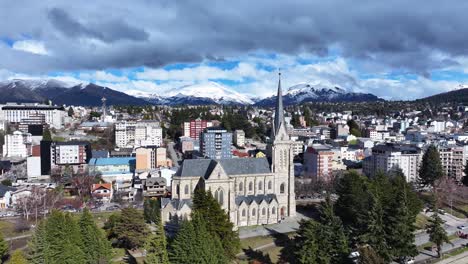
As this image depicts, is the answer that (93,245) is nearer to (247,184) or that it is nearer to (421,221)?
(247,184)

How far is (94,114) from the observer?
17100 cm

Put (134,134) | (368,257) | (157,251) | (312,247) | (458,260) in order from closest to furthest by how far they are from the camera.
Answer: (157,251) → (368,257) → (312,247) → (458,260) → (134,134)

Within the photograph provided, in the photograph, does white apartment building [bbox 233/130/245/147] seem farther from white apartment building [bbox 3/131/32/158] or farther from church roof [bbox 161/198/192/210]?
church roof [bbox 161/198/192/210]

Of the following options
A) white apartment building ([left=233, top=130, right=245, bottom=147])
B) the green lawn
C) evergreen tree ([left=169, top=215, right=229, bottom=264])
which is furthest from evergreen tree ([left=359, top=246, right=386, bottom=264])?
white apartment building ([left=233, top=130, right=245, bottom=147])

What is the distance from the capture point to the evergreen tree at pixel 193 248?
113ft

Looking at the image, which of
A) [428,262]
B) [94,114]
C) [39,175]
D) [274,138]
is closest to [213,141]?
[39,175]

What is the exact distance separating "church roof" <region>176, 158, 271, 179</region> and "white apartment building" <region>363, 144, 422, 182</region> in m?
38.6

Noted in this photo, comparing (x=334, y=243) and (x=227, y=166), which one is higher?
(x=227, y=166)

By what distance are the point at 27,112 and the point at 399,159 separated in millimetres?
123170

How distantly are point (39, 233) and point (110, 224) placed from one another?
47.4 feet

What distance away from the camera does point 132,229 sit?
45.4 m

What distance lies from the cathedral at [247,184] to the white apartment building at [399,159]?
36242mm

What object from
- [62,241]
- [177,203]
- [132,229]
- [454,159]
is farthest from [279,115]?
[454,159]

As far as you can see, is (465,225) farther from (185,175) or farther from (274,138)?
(185,175)
